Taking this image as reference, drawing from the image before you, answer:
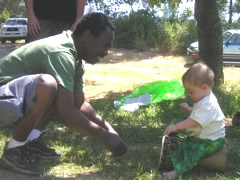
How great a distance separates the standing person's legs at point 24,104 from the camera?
96.0 inches

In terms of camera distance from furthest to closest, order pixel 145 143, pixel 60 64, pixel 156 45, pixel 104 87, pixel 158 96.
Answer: pixel 156 45
pixel 104 87
pixel 158 96
pixel 145 143
pixel 60 64

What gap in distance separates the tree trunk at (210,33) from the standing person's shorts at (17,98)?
4.31 m

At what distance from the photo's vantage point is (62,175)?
272 cm

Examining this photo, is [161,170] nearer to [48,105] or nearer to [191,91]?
[191,91]

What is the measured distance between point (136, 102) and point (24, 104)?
111 inches

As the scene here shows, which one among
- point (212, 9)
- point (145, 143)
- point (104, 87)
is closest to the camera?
point (145, 143)

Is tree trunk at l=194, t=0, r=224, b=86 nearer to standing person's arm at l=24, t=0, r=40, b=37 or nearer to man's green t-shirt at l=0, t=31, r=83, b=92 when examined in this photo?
standing person's arm at l=24, t=0, r=40, b=37

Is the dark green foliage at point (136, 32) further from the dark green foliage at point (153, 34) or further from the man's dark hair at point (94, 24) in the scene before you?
the man's dark hair at point (94, 24)

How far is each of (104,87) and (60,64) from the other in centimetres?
439

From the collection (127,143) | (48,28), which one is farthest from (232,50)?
(127,143)

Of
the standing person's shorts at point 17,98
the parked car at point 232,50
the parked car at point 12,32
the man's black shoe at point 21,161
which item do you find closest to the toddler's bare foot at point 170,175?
the man's black shoe at point 21,161

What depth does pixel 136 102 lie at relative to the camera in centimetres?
521

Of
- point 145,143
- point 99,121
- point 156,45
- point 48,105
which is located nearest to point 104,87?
point 145,143

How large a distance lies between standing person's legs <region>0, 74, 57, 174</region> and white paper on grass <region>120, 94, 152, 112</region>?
2336 mm
